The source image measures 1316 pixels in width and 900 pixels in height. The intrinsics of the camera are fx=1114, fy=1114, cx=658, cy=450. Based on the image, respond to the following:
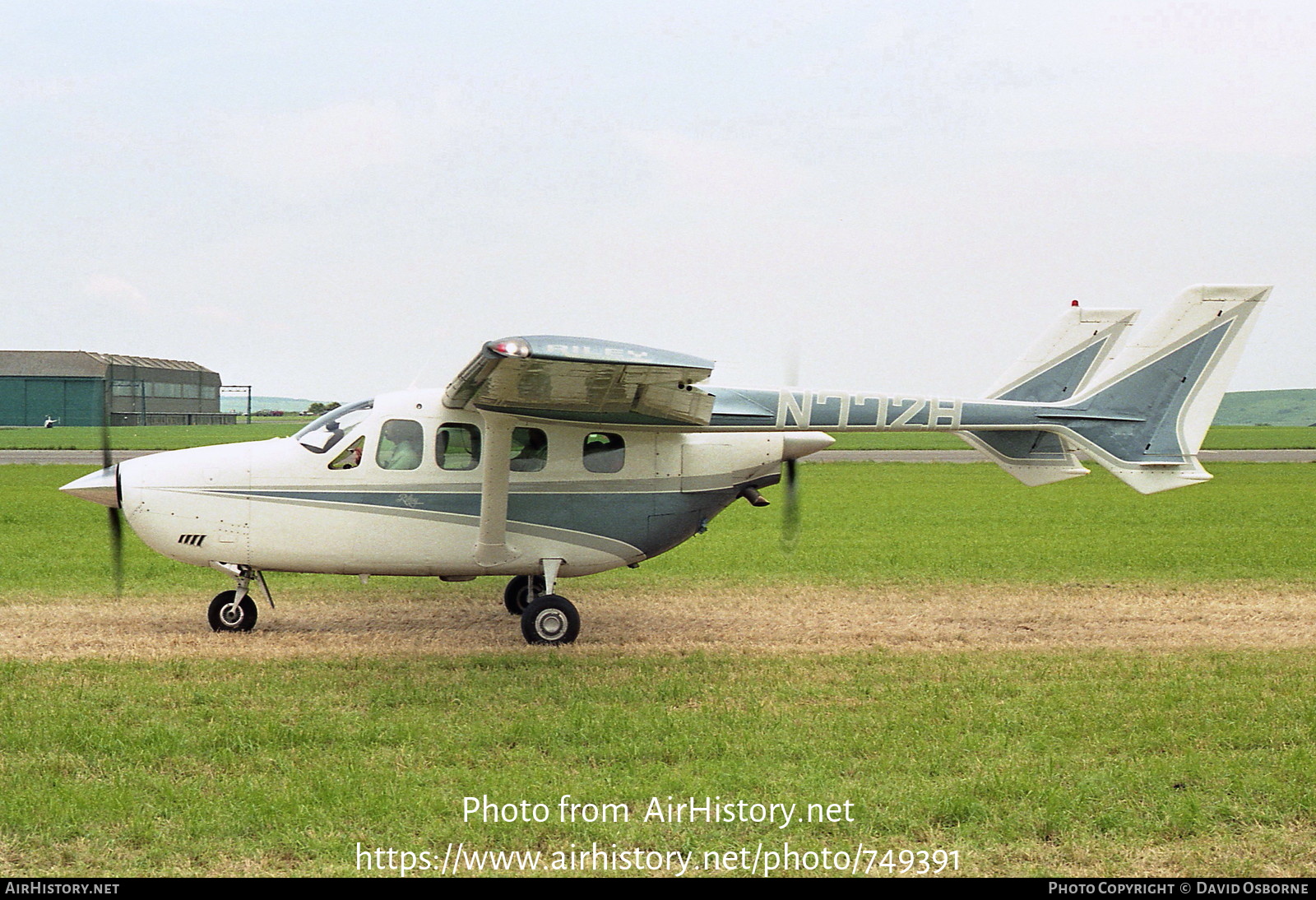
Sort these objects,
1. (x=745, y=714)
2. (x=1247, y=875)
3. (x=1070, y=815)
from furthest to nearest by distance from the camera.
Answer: (x=745, y=714), (x=1070, y=815), (x=1247, y=875)

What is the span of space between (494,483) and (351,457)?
4.84ft

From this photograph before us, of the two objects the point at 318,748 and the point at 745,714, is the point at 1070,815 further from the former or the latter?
the point at 318,748

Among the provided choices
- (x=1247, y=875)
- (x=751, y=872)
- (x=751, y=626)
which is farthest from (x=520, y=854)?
(x=751, y=626)

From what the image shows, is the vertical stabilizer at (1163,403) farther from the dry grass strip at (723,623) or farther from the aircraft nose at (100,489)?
the aircraft nose at (100,489)

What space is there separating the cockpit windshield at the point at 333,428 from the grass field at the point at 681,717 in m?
1.86

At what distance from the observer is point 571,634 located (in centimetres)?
1034

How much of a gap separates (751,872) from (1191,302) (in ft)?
30.1

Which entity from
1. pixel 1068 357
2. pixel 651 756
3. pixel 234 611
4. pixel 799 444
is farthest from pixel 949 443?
pixel 651 756

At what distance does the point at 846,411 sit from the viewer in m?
11.2

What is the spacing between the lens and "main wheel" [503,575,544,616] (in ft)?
38.8

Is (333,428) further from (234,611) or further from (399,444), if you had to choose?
(234,611)

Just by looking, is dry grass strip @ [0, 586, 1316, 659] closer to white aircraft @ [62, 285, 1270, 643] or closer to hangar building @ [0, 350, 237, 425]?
white aircraft @ [62, 285, 1270, 643]

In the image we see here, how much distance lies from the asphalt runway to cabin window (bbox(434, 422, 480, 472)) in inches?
1234

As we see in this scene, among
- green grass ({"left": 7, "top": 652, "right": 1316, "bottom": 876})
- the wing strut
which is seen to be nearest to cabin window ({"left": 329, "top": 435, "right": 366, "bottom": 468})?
the wing strut
